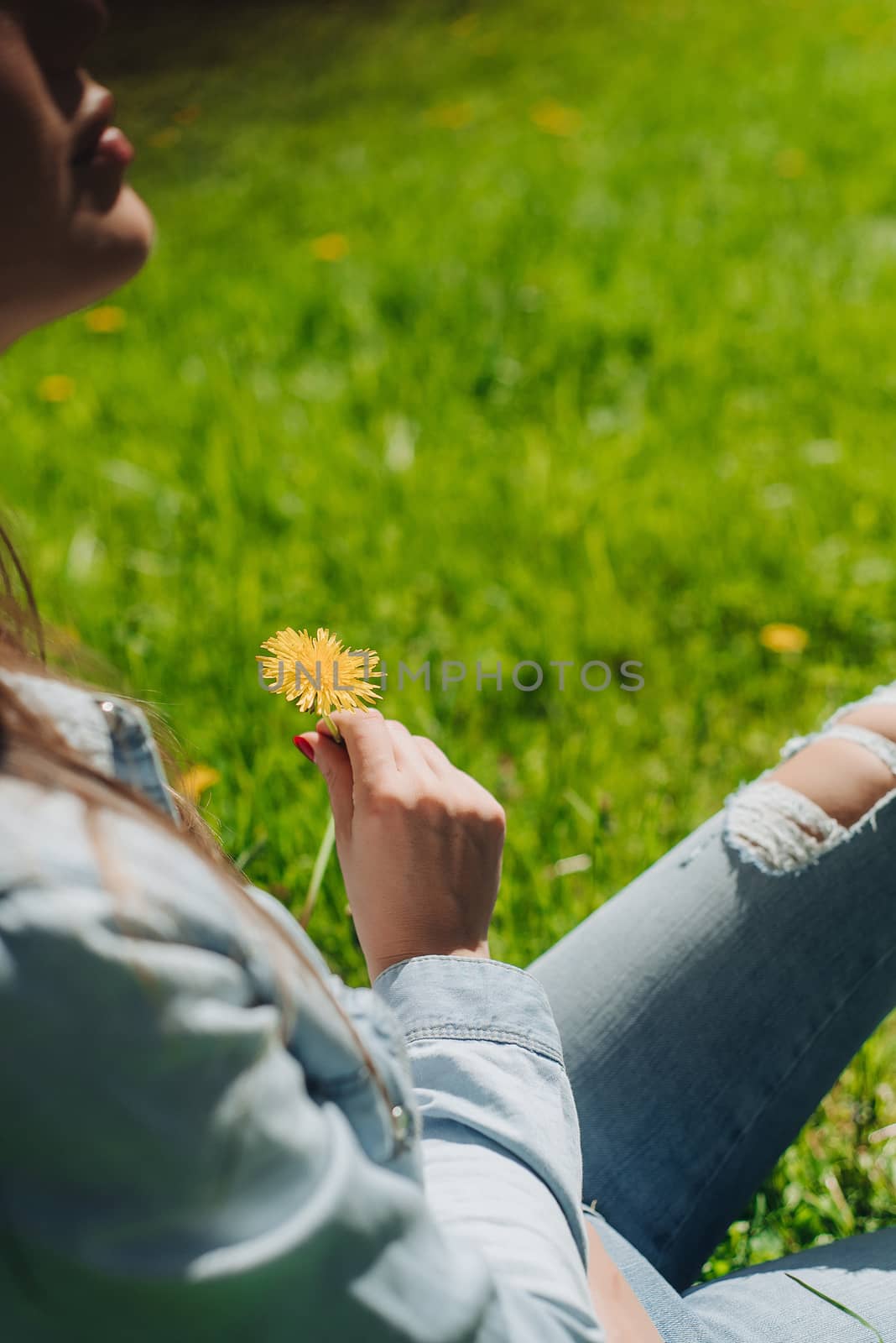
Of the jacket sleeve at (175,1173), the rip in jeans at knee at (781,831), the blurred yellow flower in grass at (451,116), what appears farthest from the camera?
the blurred yellow flower in grass at (451,116)

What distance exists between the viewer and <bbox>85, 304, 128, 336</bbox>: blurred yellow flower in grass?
3.21m

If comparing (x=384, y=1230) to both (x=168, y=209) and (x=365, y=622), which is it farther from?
(x=168, y=209)

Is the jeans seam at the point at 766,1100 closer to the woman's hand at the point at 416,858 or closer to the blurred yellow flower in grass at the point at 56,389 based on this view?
the woman's hand at the point at 416,858

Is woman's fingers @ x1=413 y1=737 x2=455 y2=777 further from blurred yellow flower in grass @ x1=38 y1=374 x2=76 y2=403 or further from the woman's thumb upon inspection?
blurred yellow flower in grass @ x1=38 y1=374 x2=76 y2=403

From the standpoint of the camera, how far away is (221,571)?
6.91 ft

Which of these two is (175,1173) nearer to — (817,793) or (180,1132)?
(180,1132)

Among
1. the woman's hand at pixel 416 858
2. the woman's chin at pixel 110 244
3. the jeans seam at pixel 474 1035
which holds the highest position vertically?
the woman's chin at pixel 110 244

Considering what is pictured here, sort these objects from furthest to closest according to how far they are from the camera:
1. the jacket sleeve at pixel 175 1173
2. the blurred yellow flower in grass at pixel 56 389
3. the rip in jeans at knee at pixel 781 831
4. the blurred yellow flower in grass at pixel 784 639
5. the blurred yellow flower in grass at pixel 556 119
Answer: the blurred yellow flower in grass at pixel 556 119 → the blurred yellow flower in grass at pixel 56 389 → the blurred yellow flower in grass at pixel 784 639 → the rip in jeans at knee at pixel 781 831 → the jacket sleeve at pixel 175 1173

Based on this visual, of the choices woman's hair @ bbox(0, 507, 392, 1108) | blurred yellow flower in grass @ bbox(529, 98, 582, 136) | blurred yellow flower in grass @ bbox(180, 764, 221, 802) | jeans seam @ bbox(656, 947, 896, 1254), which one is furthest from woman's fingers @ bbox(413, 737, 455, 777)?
blurred yellow flower in grass @ bbox(529, 98, 582, 136)

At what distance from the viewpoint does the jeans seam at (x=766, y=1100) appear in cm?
93

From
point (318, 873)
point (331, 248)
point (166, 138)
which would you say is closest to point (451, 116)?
point (166, 138)

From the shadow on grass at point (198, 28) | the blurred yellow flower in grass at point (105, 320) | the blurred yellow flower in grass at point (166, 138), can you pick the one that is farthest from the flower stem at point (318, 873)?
the shadow on grass at point (198, 28)

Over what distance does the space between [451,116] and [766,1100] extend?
4.48 meters

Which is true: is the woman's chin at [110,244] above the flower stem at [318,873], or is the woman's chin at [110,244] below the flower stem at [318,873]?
above
